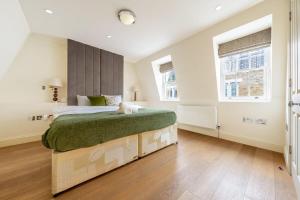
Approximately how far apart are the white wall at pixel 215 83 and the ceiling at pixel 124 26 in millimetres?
185

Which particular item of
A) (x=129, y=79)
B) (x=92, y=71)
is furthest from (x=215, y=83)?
(x=92, y=71)

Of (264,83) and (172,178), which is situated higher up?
(264,83)

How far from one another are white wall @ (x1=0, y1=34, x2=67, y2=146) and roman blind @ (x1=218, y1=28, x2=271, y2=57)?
148 inches

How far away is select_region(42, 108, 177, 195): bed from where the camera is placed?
120 centimetres

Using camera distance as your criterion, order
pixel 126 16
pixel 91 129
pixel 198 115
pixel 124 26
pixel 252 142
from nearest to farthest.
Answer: pixel 91 129 → pixel 126 16 → pixel 252 142 → pixel 124 26 → pixel 198 115

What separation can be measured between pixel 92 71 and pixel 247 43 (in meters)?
3.57

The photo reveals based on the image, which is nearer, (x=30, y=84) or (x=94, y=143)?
(x=94, y=143)

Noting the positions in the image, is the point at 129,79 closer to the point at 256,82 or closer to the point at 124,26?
the point at 124,26

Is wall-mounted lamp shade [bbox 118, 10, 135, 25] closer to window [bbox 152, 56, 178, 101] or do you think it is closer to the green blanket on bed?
the green blanket on bed

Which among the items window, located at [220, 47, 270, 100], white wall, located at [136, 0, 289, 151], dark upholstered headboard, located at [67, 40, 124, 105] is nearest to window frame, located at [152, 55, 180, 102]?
white wall, located at [136, 0, 289, 151]

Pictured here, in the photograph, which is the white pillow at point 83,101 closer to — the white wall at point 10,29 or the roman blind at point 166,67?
the white wall at point 10,29

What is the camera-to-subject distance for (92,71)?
3447 mm

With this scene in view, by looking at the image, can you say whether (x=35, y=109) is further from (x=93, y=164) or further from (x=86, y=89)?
(x=93, y=164)

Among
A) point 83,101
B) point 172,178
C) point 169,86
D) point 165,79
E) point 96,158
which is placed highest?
point 165,79
